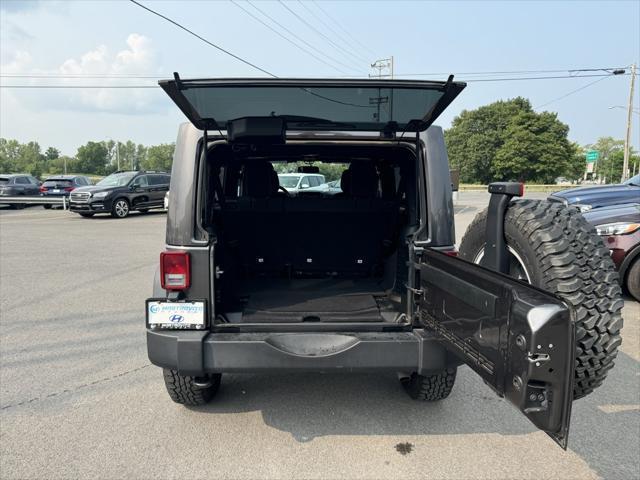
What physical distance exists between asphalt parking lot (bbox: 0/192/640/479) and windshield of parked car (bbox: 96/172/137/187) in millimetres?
14312

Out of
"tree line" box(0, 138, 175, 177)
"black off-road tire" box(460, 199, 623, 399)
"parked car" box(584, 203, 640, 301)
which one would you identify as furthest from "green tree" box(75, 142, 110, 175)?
"black off-road tire" box(460, 199, 623, 399)

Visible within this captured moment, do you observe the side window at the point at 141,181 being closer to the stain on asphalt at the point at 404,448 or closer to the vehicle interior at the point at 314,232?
the vehicle interior at the point at 314,232

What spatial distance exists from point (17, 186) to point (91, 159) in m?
97.5

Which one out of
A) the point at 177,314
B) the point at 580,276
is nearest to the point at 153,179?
the point at 177,314

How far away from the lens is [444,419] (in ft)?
10.1

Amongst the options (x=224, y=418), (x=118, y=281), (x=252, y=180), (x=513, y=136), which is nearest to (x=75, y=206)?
(x=118, y=281)

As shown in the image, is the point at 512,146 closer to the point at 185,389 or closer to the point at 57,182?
the point at 57,182

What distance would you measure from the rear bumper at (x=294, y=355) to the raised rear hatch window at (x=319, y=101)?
1.27 meters

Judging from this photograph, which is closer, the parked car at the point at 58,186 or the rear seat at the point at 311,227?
the rear seat at the point at 311,227

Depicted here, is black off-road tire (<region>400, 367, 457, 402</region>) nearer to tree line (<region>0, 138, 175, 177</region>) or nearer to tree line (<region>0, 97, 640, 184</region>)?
tree line (<region>0, 97, 640, 184</region>)

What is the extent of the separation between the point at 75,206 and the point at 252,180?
1538cm

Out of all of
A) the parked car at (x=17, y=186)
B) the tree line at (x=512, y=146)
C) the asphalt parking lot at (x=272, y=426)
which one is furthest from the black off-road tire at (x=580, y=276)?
the tree line at (x=512, y=146)

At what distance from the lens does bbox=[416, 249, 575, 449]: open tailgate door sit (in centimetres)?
159

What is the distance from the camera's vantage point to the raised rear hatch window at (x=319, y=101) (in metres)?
2.31
